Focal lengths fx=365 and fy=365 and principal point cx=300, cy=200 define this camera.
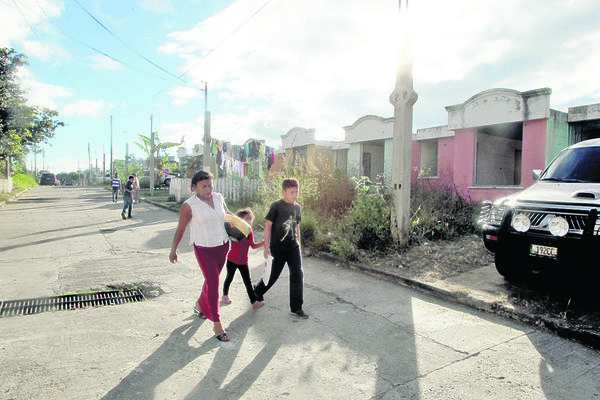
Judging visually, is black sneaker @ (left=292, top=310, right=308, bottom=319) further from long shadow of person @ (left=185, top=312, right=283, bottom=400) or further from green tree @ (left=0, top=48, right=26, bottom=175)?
green tree @ (left=0, top=48, right=26, bottom=175)

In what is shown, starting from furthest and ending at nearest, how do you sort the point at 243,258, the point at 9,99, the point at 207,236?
the point at 9,99 → the point at 243,258 → the point at 207,236

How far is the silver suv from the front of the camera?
13.1 feet

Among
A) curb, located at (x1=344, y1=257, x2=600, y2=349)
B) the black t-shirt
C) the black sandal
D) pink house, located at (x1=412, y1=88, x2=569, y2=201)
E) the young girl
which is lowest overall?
the black sandal

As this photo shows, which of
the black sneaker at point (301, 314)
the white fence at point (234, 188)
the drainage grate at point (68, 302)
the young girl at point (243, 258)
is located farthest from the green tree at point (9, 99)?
the black sneaker at point (301, 314)

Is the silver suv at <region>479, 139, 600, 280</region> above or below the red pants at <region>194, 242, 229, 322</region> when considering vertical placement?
above

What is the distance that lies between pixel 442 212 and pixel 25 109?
16618mm

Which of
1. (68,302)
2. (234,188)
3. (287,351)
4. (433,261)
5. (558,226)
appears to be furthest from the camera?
(234,188)

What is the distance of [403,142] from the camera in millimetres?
6844

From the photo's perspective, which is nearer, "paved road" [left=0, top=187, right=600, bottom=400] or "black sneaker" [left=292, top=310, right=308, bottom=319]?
"paved road" [left=0, top=187, right=600, bottom=400]

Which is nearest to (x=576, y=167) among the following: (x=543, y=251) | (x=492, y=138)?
(x=543, y=251)

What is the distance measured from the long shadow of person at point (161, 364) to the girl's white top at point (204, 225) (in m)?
0.93

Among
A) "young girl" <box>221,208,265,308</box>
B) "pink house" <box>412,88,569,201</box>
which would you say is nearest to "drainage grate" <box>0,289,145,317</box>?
"young girl" <box>221,208,265,308</box>

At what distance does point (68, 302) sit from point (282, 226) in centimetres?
290

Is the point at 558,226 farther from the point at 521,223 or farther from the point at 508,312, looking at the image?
the point at 508,312
